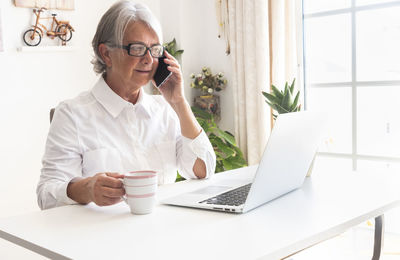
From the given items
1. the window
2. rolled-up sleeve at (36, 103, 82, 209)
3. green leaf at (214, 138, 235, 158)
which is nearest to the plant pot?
green leaf at (214, 138, 235, 158)

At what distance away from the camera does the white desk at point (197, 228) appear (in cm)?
82

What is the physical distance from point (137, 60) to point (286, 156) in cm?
67

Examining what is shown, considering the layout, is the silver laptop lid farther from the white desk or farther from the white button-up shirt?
the white button-up shirt

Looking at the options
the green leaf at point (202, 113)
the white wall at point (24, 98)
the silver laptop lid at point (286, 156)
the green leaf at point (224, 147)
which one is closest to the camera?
the silver laptop lid at point (286, 156)

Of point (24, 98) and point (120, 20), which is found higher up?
point (120, 20)

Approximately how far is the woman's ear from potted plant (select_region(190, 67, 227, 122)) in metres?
2.10

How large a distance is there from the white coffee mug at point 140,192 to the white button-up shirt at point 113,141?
1.27 ft

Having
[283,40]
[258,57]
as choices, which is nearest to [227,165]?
[258,57]

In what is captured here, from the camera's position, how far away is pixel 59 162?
4.59ft

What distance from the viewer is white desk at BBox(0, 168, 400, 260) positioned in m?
0.82

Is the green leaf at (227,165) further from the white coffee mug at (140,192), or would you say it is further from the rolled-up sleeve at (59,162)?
the white coffee mug at (140,192)

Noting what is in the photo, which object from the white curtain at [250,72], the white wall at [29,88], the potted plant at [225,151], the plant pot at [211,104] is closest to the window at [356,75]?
the white curtain at [250,72]

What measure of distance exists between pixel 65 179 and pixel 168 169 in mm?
389

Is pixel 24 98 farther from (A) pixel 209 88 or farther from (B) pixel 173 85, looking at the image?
(B) pixel 173 85
